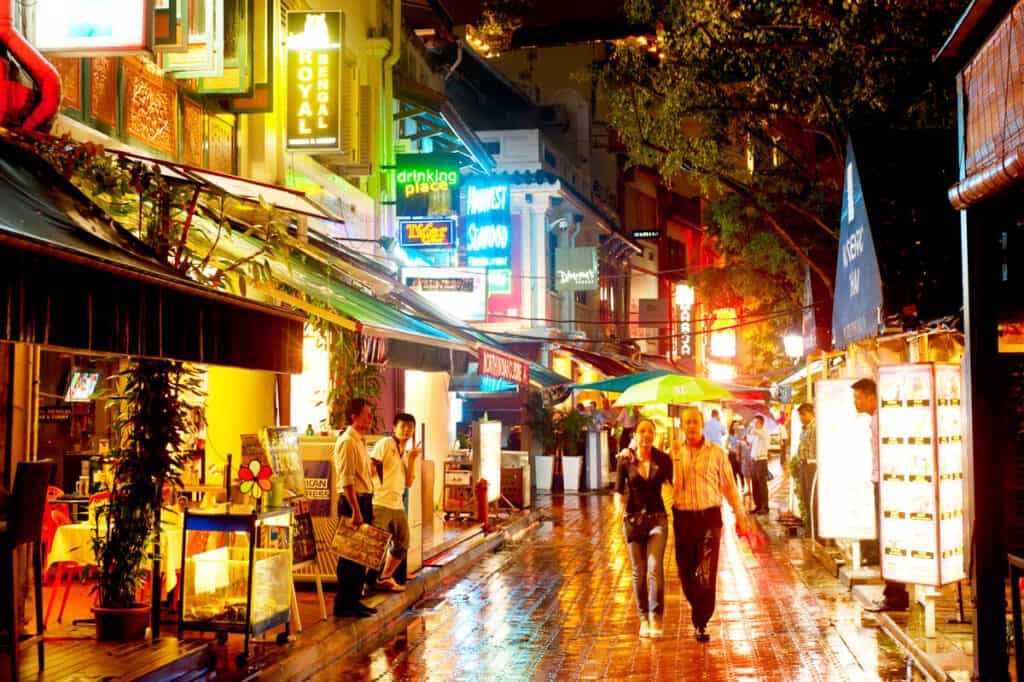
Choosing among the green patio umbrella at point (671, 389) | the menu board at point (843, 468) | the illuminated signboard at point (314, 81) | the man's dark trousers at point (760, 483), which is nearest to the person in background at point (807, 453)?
the green patio umbrella at point (671, 389)

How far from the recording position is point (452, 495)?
22.4 m

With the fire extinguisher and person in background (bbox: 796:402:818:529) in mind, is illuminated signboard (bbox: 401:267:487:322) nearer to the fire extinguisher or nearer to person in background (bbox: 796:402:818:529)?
the fire extinguisher

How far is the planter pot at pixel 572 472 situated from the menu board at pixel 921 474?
71.5 feet

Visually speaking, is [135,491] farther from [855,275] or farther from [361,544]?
[855,275]

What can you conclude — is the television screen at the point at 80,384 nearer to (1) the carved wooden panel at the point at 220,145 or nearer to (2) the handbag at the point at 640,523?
(1) the carved wooden panel at the point at 220,145

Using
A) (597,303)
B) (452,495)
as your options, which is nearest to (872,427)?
(452,495)

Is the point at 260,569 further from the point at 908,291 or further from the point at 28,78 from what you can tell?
the point at 908,291

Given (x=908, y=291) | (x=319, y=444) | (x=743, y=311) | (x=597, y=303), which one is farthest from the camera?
(x=597, y=303)

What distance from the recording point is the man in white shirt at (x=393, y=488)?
12.8 metres

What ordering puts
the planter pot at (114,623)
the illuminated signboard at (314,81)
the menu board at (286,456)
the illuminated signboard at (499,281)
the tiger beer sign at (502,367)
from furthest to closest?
the illuminated signboard at (499,281) → the tiger beer sign at (502,367) → the illuminated signboard at (314,81) → the menu board at (286,456) → the planter pot at (114,623)

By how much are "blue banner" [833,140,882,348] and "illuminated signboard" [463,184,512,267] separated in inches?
621

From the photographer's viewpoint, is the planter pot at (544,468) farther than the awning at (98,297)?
Yes

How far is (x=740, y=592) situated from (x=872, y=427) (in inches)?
123

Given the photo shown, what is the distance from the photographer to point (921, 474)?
10820mm
